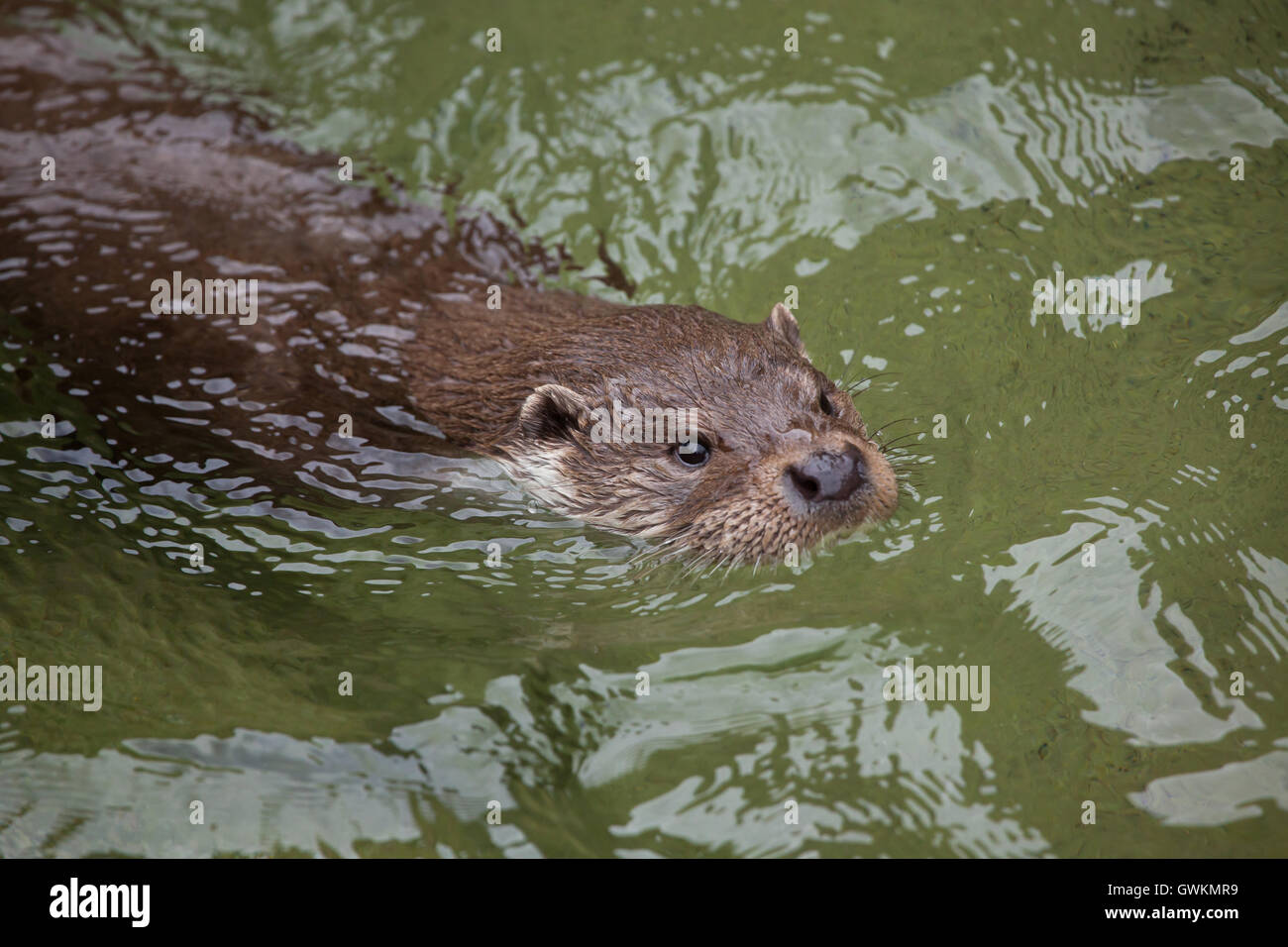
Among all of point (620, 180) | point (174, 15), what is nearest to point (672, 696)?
point (620, 180)

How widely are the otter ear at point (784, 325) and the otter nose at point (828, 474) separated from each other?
0.85m

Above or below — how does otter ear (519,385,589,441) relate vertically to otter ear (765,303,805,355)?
below

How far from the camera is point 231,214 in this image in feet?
14.9

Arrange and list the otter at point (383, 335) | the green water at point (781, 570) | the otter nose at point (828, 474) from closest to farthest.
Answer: the green water at point (781, 570) < the otter nose at point (828, 474) < the otter at point (383, 335)

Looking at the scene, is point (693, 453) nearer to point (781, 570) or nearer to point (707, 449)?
point (707, 449)

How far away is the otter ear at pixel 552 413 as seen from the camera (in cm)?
367

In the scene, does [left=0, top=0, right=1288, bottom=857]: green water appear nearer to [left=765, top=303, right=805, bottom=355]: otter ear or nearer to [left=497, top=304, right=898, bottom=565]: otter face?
[left=497, top=304, right=898, bottom=565]: otter face

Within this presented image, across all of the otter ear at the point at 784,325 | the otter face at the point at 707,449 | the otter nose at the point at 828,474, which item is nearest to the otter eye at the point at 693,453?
the otter face at the point at 707,449

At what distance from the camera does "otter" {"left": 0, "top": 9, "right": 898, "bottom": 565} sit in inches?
138

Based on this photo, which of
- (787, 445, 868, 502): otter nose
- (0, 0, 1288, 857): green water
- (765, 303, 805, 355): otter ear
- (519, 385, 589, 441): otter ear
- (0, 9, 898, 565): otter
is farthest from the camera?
(765, 303, 805, 355): otter ear

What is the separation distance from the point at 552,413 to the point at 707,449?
542 mm

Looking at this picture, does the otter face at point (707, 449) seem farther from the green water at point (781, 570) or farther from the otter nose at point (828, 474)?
the green water at point (781, 570)

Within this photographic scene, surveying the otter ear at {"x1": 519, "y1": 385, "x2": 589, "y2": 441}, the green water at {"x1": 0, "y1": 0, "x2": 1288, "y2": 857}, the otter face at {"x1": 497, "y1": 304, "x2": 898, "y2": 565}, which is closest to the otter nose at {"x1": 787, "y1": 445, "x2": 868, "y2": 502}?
the otter face at {"x1": 497, "y1": 304, "x2": 898, "y2": 565}

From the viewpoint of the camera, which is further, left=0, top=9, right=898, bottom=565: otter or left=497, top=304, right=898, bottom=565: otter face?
left=0, top=9, right=898, bottom=565: otter
